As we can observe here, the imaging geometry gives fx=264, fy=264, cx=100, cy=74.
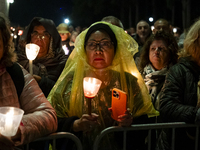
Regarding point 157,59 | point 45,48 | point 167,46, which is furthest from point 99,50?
point 45,48

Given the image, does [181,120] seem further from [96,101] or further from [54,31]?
[54,31]

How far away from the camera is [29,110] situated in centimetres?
213

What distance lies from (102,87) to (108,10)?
33612mm

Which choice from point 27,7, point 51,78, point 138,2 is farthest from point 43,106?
point 27,7

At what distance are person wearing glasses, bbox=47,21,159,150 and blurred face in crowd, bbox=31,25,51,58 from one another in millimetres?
1121

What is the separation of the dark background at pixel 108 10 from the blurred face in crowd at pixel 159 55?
1.83 feet

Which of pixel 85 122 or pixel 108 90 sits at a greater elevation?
pixel 108 90

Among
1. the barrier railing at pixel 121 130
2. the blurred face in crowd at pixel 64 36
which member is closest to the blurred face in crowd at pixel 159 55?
the barrier railing at pixel 121 130

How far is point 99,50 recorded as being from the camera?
2725 mm

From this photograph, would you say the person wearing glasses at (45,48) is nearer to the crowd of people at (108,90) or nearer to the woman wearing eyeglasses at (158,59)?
the crowd of people at (108,90)

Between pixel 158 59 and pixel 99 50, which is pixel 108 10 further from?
pixel 99 50

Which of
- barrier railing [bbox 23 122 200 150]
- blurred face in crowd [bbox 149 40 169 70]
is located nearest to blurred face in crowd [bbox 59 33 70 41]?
blurred face in crowd [bbox 149 40 169 70]

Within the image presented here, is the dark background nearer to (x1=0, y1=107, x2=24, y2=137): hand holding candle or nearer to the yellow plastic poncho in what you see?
the yellow plastic poncho

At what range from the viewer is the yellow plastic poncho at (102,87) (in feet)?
8.80
